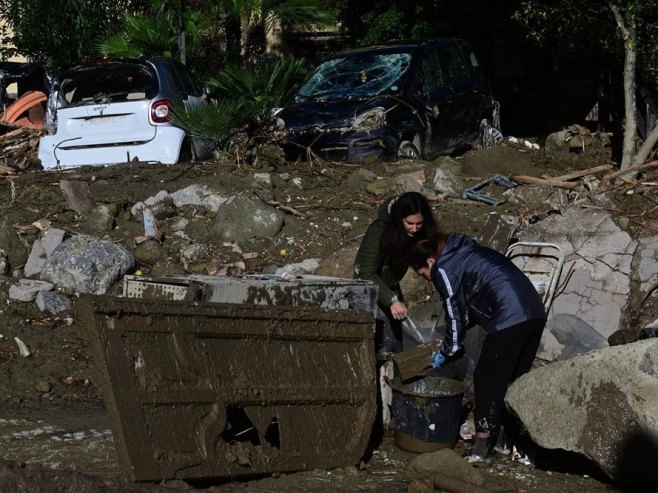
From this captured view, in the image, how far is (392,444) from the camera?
7402 mm

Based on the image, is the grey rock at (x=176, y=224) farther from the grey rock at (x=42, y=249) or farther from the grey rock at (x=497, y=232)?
the grey rock at (x=497, y=232)

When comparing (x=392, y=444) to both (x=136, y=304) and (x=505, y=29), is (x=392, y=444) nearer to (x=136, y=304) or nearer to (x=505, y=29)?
(x=136, y=304)

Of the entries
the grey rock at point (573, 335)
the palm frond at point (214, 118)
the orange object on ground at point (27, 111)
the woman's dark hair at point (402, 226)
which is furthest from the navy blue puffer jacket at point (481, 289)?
the orange object on ground at point (27, 111)

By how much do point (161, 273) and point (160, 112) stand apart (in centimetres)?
300

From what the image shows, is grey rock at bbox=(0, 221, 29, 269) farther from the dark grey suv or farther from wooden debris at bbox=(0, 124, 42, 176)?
the dark grey suv

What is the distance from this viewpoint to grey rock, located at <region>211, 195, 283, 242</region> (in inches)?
429

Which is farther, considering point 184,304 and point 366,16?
point 366,16

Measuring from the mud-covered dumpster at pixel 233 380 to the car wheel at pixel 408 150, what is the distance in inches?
223

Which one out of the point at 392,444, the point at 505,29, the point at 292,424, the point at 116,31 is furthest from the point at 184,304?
the point at 505,29

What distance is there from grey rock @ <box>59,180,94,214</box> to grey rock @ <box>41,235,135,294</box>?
966 millimetres

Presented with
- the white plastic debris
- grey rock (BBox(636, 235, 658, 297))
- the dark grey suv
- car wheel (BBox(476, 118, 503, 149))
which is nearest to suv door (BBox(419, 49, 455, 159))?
the dark grey suv

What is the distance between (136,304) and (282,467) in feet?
4.21

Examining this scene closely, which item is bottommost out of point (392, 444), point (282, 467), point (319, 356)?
point (392, 444)

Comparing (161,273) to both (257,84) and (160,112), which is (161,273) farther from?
(257,84)
